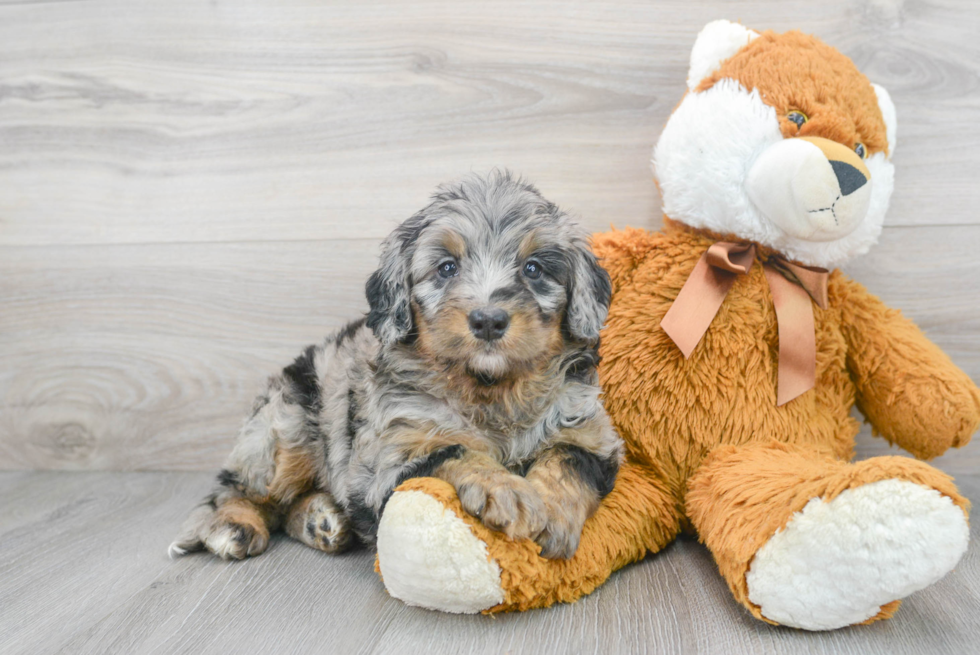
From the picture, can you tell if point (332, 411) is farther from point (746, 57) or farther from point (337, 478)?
point (746, 57)

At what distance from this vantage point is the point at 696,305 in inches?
76.0

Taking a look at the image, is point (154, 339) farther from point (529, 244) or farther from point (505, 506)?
point (505, 506)

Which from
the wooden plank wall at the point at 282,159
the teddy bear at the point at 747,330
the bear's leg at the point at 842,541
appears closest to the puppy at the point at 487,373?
the teddy bear at the point at 747,330

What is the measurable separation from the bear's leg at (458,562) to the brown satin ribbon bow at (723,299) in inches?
25.3

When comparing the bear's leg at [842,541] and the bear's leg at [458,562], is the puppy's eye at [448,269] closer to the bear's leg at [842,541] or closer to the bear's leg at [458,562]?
the bear's leg at [458,562]

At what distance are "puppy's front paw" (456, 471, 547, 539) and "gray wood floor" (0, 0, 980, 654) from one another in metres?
0.66

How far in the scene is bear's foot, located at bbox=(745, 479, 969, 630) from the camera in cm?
133

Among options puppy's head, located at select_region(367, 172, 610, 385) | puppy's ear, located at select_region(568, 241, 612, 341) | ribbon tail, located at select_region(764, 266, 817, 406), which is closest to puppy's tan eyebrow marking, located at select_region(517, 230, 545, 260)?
puppy's head, located at select_region(367, 172, 610, 385)

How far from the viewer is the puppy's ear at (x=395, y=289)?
175 cm

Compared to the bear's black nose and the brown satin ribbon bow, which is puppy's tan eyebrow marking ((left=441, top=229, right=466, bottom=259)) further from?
the bear's black nose


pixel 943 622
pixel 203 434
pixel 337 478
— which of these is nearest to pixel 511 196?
pixel 337 478

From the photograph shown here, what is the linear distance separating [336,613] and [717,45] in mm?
1805

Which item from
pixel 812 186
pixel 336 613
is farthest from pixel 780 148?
pixel 336 613

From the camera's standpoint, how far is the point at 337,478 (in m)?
1.98
